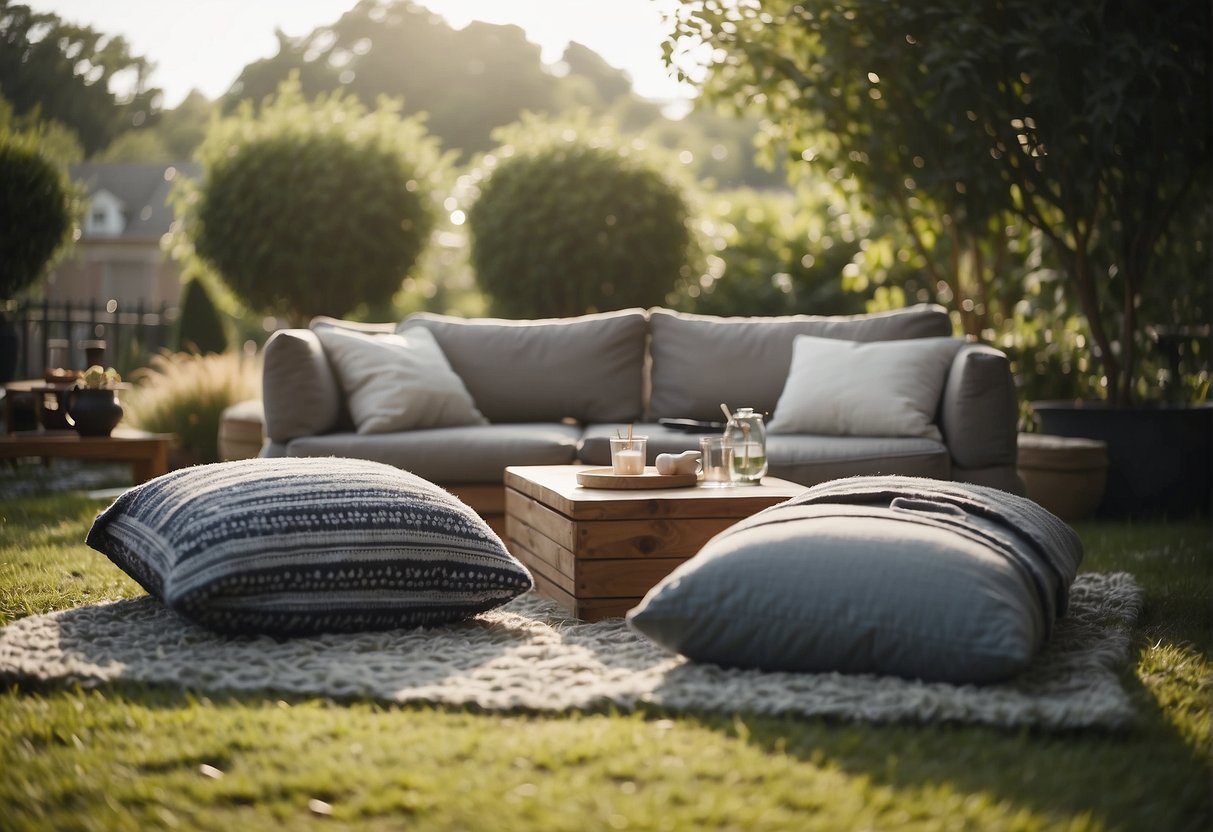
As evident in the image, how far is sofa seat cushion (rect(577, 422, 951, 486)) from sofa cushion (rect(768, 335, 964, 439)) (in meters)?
0.08

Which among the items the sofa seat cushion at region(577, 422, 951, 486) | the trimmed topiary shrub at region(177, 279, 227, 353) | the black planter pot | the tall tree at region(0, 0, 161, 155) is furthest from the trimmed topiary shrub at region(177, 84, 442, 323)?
the black planter pot

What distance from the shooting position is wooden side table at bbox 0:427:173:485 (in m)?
5.15

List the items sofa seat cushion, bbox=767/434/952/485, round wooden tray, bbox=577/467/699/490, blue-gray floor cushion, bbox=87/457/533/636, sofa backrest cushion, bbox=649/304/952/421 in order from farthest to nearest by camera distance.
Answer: sofa backrest cushion, bbox=649/304/952/421
sofa seat cushion, bbox=767/434/952/485
round wooden tray, bbox=577/467/699/490
blue-gray floor cushion, bbox=87/457/533/636

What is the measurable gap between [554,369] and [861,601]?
2608 mm

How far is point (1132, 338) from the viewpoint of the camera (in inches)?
206

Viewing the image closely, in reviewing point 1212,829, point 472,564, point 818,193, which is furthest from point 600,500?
point 818,193

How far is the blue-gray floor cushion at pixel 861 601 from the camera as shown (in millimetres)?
2234

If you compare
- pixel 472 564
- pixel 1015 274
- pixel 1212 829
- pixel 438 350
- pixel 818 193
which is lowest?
pixel 1212 829

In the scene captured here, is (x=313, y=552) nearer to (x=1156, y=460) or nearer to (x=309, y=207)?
(x=1156, y=460)

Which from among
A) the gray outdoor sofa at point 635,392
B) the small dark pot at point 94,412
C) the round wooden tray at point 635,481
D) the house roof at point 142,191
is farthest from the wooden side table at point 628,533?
the house roof at point 142,191

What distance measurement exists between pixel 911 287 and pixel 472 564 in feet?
20.3

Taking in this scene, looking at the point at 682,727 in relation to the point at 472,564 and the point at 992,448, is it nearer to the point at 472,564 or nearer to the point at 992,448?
the point at 472,564

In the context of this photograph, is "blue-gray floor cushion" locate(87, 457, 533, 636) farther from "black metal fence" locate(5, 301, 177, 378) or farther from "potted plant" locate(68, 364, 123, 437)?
"black metal fence" locate(5, 301, 177, 378)

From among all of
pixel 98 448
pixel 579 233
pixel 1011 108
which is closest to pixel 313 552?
pixel 98 448
